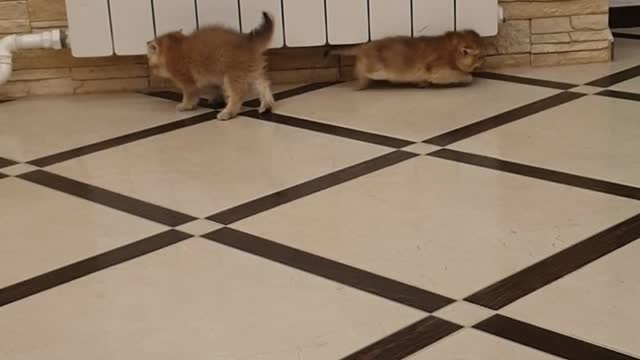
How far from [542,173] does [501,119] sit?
33 centimetres

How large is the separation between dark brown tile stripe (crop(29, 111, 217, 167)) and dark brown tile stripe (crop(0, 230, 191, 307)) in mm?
491

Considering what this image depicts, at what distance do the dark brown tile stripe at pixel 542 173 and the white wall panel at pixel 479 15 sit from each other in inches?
21.0

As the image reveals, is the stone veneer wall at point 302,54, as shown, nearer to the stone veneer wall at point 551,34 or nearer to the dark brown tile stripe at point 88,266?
the stone veneer wall at point 551,34

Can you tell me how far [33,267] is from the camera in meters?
1.57

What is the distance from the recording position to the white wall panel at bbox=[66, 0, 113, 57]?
7.71 feet

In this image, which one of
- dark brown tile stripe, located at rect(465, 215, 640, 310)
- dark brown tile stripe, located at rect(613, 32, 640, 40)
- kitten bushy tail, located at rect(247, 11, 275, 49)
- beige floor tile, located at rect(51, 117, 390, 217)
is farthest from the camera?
dark brown tile stripe, located at rect(613, 32, 640, 40)

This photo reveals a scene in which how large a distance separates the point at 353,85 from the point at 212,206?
0.79 m

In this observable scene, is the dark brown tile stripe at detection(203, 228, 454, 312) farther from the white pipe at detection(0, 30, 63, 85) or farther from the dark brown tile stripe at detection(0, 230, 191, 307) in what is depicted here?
the white pipe at detection(0, 30, 63, 85)

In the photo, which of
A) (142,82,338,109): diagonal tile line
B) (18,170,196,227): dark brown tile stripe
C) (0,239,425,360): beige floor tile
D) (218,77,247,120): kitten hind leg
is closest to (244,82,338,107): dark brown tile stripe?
(142,82,338,109): diagonal tile line

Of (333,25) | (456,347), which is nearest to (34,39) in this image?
(333,25)

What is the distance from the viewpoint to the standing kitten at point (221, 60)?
7.29 feet

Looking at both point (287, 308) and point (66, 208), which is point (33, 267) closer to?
point (66, 208)

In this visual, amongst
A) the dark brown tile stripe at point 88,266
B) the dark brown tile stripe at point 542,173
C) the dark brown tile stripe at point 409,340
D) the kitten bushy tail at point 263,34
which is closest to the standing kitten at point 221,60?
the kitten bushy tail at point 263,34

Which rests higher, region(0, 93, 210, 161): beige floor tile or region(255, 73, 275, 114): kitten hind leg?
region(255, 73, 275, 114): kitten hind leg
